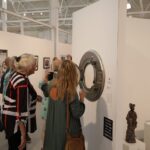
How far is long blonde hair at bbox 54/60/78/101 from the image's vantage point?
2639 millimetres

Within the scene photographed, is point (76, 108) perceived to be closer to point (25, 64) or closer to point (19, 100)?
point (19, 100)

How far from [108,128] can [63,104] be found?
716mm

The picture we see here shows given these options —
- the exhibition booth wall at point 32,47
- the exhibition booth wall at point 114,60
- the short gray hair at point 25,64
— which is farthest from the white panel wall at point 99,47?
the exhibition booth wall at point 32,47

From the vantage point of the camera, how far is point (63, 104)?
105 inches

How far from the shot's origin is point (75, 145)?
2.74 metres

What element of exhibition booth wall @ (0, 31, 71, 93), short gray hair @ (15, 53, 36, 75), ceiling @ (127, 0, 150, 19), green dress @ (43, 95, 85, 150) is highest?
ceiling @ (127, 0, 150, 19)

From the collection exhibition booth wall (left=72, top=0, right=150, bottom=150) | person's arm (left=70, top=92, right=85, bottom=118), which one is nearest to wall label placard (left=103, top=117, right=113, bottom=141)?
exhibition booth wall (left=72, top=0, right=150, bottom=150)

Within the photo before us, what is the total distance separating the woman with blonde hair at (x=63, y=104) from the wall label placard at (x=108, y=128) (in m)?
0.41

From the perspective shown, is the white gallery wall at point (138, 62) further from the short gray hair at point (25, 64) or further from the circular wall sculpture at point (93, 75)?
the short gray hair at point (25, 64)

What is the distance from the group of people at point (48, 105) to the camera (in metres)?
2.66

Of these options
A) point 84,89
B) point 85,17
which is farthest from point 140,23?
point 84,89

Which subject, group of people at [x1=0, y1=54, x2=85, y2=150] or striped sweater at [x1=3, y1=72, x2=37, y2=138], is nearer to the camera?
group of people at [x1=0, y1=54, x2=85, y2=150]

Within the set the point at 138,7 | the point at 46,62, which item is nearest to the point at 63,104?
the point at 46,62

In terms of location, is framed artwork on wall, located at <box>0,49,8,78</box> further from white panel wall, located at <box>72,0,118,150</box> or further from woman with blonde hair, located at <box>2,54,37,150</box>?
woman with blonde hair, located at <box>2,54,37,150</box>
